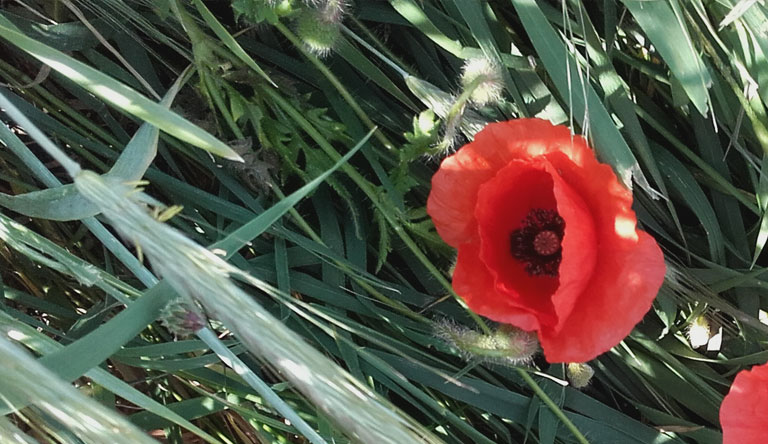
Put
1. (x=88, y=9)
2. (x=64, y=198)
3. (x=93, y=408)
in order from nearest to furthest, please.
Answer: (x=93, y=408) → (x=64, y=198) → (x=88, y=9)

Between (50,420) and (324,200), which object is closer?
(50,420)

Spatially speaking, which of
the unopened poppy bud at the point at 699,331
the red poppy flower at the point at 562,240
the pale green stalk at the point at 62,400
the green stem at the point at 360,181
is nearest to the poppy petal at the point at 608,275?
the red poppy flower at the point at 562,240

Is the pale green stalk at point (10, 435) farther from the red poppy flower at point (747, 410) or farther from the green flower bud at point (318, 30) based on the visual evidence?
the red poppy flower at point (747, 410)

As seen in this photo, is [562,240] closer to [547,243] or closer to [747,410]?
[547,243]

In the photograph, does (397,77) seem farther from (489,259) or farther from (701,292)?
(701,292)

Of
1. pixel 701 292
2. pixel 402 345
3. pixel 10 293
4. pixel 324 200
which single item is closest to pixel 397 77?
pixel 324 200

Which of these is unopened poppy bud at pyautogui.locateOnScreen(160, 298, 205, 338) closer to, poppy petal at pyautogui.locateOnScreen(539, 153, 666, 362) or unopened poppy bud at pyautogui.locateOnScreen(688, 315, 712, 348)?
poppy petal at pyautogui.locateOnScreen(539, 153, 666, 362)

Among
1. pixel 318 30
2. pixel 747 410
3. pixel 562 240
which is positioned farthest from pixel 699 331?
pixel 318 30
